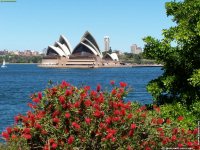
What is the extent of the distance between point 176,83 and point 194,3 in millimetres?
2172

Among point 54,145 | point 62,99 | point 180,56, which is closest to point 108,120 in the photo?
point 62,99

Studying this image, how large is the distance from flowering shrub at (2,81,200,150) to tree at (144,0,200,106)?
355 centimetres

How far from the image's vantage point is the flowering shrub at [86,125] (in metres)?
7.55

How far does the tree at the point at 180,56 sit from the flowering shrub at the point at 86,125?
3.55 m

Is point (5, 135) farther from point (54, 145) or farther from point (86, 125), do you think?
point (86, 125)

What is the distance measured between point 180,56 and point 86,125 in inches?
194

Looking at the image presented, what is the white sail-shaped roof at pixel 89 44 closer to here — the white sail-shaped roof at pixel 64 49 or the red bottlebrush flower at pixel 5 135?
the white sail-shaped roof at pixel 64 49

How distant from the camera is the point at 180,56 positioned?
11742mm

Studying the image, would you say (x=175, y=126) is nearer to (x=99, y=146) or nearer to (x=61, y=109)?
(x=99, y=146)

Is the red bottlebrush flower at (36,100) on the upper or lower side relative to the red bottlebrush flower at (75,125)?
upper

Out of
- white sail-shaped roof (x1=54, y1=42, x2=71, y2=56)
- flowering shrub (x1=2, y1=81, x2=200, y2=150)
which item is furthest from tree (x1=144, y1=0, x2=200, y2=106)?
white sail-shaped roof (x1=54, y1=42, x2=71, y2=56)

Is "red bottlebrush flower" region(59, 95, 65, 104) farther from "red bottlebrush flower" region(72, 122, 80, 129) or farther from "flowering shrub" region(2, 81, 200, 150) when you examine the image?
"red bottlebrush flower" region(72, 122, 80, 129)

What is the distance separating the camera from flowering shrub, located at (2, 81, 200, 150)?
755 centimetres

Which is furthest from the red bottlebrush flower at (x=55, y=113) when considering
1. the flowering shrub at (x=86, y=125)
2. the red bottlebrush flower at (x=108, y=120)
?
the red bottlebrush flower at (x=108, y=120)
